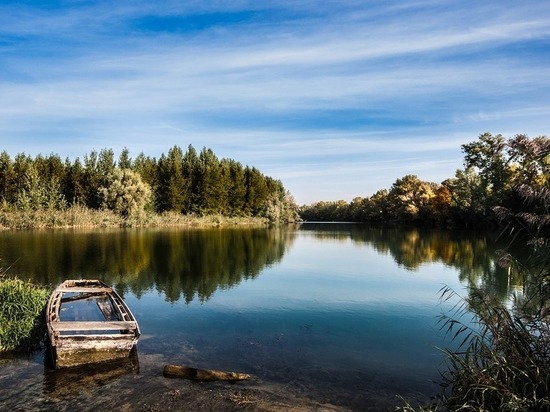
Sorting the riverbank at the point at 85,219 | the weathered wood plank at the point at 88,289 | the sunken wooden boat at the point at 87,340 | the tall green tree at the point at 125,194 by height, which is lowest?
the sunken wooden boat at the point at 87,340

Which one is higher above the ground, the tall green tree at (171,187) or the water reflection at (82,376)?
the tall green tree at (171,187)

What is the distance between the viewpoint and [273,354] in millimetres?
11664

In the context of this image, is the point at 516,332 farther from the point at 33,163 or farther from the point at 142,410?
the point at 33,163

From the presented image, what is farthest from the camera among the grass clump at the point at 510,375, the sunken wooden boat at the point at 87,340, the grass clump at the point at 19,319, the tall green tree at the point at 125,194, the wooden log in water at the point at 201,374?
the tall green tree at the point at 125,194

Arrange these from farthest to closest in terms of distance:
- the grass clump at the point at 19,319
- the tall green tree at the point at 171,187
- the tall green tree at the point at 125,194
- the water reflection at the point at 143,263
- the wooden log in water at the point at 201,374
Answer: the tall green tree at the point at 171,187 < the tall green tree at the point at 125,194 < the water reflection at the point at 143,263 < the grass clump at the point at 19,319 < the wooden log in water at the point at 201,374

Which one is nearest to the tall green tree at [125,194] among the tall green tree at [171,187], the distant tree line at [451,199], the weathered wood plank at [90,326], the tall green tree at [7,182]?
the tall green tree at [171,187]

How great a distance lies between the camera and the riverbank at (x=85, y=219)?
5322 cm

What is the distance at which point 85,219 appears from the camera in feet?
193

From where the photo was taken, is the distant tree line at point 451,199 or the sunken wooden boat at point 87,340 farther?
the distant tree line at point 451,199

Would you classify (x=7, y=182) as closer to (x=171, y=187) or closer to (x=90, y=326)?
(x=171, y=187)

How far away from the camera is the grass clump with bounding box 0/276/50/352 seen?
36.4 ft

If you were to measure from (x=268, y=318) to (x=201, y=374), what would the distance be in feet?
20.1

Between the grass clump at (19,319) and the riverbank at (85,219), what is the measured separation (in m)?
46.1

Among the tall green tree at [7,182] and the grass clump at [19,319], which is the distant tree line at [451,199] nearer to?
the grass clump at [19,319]
